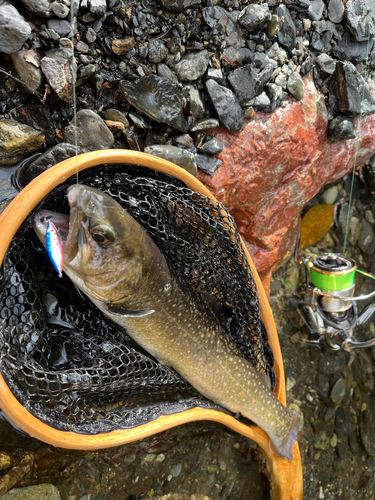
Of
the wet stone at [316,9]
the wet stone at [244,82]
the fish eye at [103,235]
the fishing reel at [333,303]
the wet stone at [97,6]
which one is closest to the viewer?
the fish eye at [103,235]

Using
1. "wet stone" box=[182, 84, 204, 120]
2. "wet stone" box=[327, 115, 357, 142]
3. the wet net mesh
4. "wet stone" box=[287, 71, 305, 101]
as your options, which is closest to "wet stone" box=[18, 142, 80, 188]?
the wet net mesh

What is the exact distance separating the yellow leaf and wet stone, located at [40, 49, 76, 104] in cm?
191

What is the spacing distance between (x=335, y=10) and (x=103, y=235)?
2090 millimetres

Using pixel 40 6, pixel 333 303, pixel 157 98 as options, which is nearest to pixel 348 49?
pixel 157 98

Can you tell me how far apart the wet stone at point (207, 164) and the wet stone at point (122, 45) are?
0.62 metres

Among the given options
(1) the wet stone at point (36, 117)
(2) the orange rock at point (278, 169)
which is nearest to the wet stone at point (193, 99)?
(2) the orange rock at point (278, 169)

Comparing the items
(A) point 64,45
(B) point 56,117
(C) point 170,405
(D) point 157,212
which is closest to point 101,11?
(A) point 64,45

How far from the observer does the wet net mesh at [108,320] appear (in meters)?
1.58

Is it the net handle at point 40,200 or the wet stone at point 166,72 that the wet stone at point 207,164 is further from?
the wet stone at point 166,72

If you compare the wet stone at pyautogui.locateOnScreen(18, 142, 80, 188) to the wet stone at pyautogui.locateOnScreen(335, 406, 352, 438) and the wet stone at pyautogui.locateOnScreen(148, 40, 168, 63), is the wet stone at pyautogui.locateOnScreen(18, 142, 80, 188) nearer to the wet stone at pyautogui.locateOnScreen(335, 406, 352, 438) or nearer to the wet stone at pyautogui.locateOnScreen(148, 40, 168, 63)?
the wet stone at pyautogui.locateOnScreen(148, 40, 168, 63)

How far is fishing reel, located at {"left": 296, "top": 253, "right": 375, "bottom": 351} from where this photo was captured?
8.46 feet

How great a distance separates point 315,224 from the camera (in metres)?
2.92

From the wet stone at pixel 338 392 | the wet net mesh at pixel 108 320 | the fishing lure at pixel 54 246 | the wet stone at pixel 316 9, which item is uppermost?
the wet stone at pixel 316 9

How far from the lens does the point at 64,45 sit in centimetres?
162
